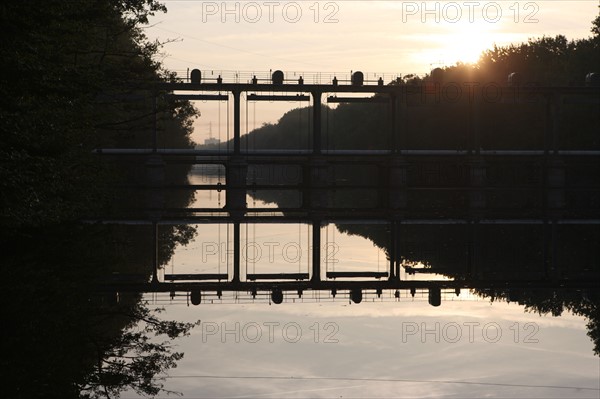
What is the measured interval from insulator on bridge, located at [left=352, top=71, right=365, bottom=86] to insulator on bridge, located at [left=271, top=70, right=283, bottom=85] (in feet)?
18.4

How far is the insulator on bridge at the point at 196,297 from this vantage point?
26344 mm

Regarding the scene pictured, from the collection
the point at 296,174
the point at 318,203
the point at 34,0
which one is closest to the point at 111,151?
the point at 318,203

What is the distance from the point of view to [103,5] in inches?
1479

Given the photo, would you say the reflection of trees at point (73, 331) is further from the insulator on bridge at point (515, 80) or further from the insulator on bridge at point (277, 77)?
the insulator on bridge at point (515, 80)

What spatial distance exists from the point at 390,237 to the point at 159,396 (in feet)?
109

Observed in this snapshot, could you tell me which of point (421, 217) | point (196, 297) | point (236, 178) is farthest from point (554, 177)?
point (196, 297)

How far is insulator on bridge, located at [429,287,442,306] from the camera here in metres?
27.3

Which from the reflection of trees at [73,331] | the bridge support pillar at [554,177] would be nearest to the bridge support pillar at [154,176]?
the bridge support pillar at [554,177]

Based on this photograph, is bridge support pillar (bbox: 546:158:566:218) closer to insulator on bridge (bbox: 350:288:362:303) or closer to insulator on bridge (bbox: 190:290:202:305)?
insulator on bridge (bbox: 350:288:362:303)

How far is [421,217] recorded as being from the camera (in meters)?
59.2

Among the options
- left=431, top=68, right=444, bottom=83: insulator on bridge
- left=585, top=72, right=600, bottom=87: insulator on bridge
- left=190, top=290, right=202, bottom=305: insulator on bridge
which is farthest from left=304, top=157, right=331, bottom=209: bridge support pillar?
left=190, top=290, right=202, bottom=305: insulator on bridge

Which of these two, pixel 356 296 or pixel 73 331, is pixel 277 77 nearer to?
pixel 356 296

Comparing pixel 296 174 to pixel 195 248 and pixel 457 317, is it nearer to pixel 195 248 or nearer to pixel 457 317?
pixel 195 248

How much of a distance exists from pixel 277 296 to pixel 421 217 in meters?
32.3
